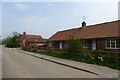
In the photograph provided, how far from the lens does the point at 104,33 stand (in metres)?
33.1

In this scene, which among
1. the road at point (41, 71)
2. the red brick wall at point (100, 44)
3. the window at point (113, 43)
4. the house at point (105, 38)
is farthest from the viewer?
the red brick wall at point (100, 44)

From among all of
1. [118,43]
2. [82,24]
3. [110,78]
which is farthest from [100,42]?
[110,78]

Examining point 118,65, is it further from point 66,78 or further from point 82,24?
point 82,24

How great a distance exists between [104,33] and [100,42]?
1508 millimetres

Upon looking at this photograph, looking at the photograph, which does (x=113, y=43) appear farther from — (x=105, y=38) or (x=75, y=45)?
(x=75, y=45)

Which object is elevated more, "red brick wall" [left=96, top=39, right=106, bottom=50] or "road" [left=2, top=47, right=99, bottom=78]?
"red brick wall" [left=96, top=39, right=106, bottom=50]

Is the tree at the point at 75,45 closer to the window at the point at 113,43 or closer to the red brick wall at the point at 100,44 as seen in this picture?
the window at the point at 113,43

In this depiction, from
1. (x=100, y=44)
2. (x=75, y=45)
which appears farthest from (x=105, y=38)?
(x=75, y=45)

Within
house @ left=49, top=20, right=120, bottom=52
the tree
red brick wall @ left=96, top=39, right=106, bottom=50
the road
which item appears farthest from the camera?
red brick wall @ left=96, top=39, right=106, bottom=50

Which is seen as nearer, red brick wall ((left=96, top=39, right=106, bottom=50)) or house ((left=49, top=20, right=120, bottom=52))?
house ((left=49, top=20, right=120, bottom=52))

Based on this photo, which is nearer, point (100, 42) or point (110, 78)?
point (110, 78)

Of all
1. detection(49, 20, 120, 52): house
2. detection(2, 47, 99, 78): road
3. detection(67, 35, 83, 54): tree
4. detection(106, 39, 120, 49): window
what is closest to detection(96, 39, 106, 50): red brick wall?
detection(49, 20, 120, 52): house

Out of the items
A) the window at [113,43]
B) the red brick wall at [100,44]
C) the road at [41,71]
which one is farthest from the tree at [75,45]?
the road at [41,71]

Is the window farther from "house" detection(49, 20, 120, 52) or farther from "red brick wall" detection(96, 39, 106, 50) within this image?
"red brick wall" detection(96, 39, 106, 50)
